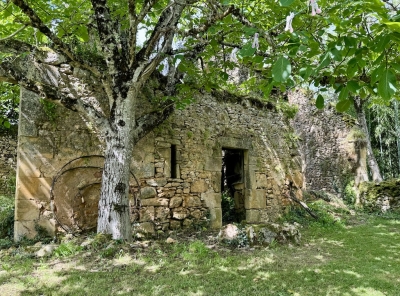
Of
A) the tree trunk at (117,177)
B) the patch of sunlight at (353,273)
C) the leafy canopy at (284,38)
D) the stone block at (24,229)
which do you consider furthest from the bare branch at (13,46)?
the patch of sunlight at (353,273)

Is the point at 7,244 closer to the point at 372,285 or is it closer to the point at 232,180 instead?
the point at 372,285

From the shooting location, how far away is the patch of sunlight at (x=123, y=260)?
12.0 feet

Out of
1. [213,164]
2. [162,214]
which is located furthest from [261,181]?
[162,214]

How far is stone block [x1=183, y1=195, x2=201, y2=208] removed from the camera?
6.49 meters

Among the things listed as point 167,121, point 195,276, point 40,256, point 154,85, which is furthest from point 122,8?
point 195,276

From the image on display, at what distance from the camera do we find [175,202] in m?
6.31

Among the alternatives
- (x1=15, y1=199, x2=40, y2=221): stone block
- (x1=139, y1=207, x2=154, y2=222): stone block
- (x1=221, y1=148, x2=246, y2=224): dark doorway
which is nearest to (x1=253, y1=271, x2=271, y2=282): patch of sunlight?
(x1=139, y1=207, x2=154, y2=222): stone block

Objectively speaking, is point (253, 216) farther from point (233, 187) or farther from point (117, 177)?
point (117, 177)

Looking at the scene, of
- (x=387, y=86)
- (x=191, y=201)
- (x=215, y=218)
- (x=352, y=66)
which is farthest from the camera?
(x=215, y=218)

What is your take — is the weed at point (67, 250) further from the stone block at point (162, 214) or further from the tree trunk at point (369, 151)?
the tree trunk at point (369, 151)

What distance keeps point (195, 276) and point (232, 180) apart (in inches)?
216

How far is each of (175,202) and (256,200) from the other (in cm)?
245

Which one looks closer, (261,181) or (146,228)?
(146,228)

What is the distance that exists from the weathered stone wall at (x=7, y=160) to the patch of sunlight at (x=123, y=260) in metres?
8.32
